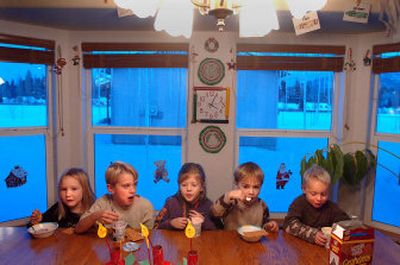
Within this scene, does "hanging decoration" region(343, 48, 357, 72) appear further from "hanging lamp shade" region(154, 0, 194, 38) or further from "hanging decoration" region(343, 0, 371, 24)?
"hanging lamp shade" region(154, 0, 194, 38)

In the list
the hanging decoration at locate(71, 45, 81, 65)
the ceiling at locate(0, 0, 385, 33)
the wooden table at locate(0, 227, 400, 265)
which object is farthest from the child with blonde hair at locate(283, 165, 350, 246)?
the hanging decoration at locate(71, 45, 81, 65)

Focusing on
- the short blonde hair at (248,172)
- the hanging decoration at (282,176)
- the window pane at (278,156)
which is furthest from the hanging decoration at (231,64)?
the short blonde hair at (248,172)

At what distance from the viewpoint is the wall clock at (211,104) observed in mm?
2914

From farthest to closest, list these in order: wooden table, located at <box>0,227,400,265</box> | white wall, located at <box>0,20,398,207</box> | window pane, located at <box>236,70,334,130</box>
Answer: window pane, located at <box>236,70,334,130</box> < white wall, located at <box>0,20,398,207</box> < wooden table, located at <box>0,227,400,265</box>

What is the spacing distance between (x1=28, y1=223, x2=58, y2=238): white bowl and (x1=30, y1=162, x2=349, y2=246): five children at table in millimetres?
42

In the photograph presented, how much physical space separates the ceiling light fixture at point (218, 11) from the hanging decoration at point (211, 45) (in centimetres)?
162

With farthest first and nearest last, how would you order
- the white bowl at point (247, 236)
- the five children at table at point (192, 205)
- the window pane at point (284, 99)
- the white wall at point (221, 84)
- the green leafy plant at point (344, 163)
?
the window pane at point (284, 99), the white wall at point (221, 84), the green leafy plant at point (344, 163), the five children at table at point (192, 205), the white bowl at point (247, 236)

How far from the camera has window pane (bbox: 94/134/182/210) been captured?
313 cm

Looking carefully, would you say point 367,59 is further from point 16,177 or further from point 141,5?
point 16,177

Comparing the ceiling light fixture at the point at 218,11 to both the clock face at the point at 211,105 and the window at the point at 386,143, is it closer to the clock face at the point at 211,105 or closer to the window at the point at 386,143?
the clock face at the point at 211,105

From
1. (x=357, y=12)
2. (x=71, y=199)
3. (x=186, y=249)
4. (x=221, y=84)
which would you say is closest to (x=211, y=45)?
(x=221, y=84)

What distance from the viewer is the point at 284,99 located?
3086 mm

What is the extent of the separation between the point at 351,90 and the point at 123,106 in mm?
2099

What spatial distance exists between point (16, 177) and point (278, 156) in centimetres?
241
